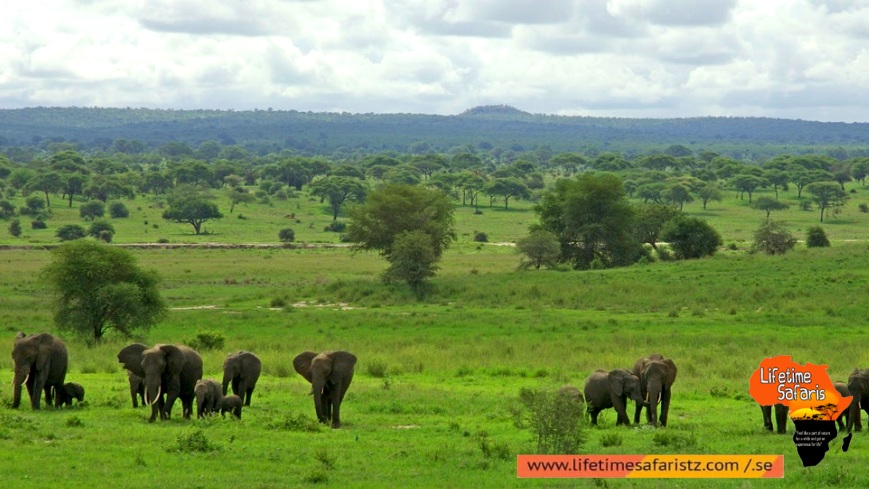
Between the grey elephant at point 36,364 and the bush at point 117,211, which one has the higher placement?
the grey elephant at point 36,364

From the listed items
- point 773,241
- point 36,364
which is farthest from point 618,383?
point 773,241

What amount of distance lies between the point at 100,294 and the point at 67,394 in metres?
17.8

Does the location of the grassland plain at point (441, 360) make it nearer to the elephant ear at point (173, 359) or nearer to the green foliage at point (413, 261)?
the green foliage at point (413, 261)

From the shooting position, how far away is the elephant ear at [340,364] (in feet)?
65.0

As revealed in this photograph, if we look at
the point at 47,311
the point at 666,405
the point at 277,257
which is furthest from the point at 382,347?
the point at 277,257

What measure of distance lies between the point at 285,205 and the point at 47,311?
3094 inches

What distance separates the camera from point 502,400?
915 inches

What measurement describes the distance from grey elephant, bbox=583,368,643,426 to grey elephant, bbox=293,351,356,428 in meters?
4.49

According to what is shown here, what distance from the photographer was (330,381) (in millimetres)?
19906

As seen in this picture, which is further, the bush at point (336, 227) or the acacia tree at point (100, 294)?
the bush at point (336, 227)

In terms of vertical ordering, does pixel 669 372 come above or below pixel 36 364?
above

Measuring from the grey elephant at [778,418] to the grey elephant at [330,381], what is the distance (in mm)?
7377

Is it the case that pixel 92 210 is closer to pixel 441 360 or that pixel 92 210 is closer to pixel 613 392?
pixel 441 360

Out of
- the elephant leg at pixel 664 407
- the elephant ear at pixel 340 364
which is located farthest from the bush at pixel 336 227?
the elephant leg at pixel 664 407
